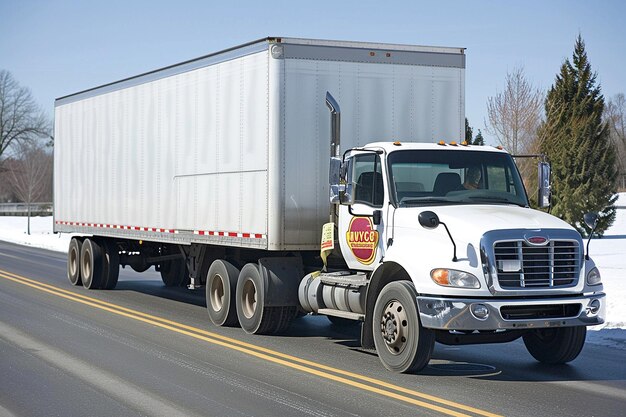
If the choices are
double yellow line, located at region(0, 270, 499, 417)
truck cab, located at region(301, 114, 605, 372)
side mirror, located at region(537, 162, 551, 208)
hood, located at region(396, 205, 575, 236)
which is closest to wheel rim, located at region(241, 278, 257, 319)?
double yellow line, located at region(0, 270, 499, 417)

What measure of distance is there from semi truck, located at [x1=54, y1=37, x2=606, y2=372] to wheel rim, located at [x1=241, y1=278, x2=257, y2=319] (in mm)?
23

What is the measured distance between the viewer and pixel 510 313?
9836mm

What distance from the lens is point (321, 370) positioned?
10586mm

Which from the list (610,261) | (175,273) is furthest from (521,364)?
(610,261)

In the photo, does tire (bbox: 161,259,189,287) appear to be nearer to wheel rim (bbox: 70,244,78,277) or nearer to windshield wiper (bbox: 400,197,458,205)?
wheel rim (bbox: 70,244,78,277)

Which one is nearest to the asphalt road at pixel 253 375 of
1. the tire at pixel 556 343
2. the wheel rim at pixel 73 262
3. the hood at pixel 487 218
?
the tire at pixel 556 343

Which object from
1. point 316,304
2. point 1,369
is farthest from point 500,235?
point 1,369

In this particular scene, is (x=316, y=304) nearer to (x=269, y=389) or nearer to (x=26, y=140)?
(x=269, y=389)

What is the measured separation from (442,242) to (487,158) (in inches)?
84.1

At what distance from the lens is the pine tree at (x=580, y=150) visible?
4788cm

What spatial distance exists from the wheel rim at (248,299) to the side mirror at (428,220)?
4161mm

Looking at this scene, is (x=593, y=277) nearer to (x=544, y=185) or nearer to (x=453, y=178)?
(x=544, y=185)

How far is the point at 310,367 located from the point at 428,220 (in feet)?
7.00

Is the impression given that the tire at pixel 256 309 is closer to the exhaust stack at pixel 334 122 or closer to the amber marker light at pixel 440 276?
the exhaust stack at pixel 334 122
